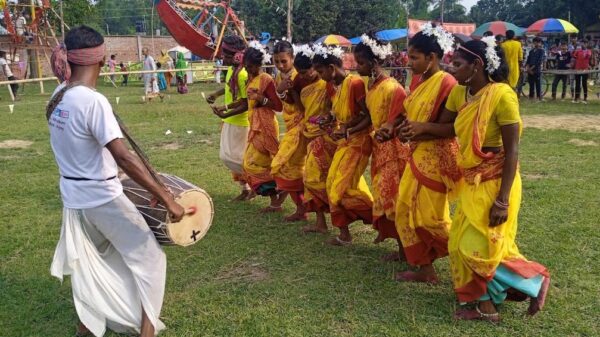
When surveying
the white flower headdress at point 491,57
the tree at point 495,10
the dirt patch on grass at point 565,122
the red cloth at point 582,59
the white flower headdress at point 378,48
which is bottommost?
the dirt patch on grass at point 565,122

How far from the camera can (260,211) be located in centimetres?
649

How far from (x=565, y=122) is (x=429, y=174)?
9718 millimetres

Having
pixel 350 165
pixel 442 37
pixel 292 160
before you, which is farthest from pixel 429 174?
pixel 292 160

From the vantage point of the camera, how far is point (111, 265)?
3605 mm

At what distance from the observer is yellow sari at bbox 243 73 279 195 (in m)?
6.38

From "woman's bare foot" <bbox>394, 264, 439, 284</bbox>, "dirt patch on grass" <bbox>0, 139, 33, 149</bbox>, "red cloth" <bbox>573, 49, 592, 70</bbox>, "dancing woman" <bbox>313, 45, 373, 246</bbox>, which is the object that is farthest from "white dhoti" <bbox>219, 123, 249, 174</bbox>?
"red cloth" <bbox>573, 49, 592, 70</bbox>

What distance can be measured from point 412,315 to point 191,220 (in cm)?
171

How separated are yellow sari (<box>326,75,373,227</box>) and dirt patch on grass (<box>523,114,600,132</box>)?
26.1 feet

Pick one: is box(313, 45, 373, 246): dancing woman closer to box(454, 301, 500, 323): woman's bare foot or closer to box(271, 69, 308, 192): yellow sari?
box(271, 69, 308, 192): yellow sari

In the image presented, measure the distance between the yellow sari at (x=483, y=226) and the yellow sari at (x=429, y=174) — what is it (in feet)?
1.06

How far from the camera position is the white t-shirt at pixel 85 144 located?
310cm

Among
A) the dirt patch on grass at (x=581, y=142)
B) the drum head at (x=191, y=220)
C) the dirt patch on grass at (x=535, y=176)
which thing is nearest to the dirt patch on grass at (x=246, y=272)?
the drum head at (x=191, y=220)

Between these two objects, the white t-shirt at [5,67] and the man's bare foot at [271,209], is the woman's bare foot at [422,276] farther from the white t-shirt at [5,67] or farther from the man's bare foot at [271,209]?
the white t-shirt at [5,67]

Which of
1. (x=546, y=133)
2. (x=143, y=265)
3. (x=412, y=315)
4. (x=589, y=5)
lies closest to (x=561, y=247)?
(x=412, y=315)
